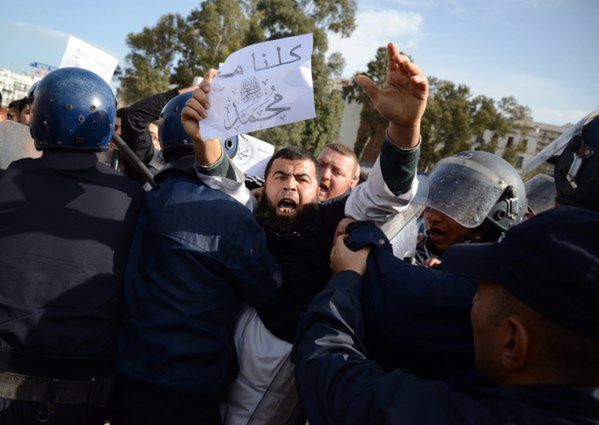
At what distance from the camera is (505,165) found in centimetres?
312

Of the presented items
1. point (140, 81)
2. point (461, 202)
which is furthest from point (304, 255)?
point (140, 81)

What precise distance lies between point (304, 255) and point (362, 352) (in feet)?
3.00

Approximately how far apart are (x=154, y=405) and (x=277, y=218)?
1163 millimetres

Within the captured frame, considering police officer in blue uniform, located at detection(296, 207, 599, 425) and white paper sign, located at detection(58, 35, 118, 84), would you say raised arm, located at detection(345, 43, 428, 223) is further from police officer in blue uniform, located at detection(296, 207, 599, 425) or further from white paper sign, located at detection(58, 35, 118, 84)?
white paper sign, located at detection(58, 35, 118, 84)

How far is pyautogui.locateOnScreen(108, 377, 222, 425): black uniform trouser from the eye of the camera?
6.70ft

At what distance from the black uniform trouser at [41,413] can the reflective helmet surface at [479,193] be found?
7.27 feet

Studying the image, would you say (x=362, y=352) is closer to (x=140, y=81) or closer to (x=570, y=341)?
(x=570, y=341)

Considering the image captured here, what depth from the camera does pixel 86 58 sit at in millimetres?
5070

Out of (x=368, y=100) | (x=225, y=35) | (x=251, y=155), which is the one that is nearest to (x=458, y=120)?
(x=368, y=100)

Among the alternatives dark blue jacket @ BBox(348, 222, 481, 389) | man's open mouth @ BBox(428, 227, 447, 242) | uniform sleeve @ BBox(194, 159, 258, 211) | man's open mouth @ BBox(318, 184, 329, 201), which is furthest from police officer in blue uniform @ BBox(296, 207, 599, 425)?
man's open mouth @ BBox(318, 184, 329, 201)

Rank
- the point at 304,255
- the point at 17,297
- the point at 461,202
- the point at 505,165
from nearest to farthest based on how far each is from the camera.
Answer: the point at 17,297
the point at 304,255
the point at 461,202
the point at 505,165

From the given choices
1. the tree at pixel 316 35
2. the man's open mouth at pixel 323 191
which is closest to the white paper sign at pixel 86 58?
the man's open mouth at pixel 323 191

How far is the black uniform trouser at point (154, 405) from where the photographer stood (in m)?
2.04

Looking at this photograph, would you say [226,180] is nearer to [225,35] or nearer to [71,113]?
[71,113]
